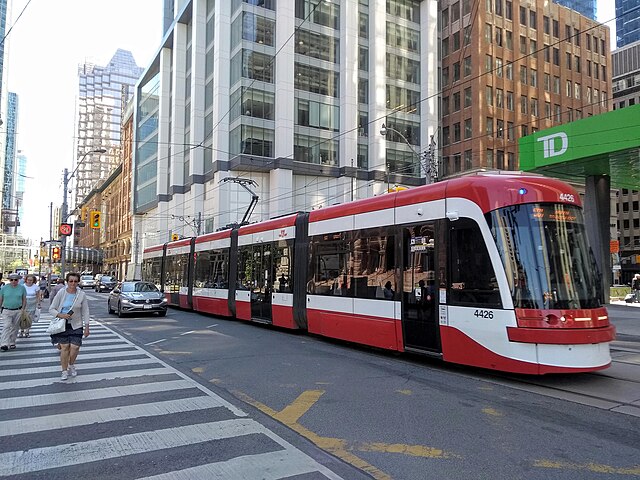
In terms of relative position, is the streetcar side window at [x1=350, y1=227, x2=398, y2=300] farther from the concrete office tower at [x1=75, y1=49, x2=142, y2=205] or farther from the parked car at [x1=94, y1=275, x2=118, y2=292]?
the concrete office tower at [x1=75, y1=49, x2=142, y2=205]

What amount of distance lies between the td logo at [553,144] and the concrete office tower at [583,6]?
2037 inches

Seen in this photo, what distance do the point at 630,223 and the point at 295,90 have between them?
6797cm

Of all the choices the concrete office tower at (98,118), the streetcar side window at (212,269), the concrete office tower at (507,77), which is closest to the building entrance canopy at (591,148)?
the streetcar side window at (212,269)

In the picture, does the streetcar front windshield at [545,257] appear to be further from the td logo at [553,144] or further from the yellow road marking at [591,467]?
the td logo at [553,144]

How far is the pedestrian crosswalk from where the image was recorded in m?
4.40

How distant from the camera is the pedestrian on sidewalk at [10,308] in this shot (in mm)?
11055

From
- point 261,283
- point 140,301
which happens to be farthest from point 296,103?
point 261,283

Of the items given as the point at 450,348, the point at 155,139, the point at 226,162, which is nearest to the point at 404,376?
the point at 450,348

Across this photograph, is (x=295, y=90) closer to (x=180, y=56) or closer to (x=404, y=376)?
(x=180, y=56)

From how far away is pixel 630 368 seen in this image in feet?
30.2

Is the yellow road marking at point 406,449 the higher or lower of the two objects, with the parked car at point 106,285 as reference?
lower

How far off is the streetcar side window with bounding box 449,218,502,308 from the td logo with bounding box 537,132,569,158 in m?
20.4

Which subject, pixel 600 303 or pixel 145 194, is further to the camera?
pixel 145 194

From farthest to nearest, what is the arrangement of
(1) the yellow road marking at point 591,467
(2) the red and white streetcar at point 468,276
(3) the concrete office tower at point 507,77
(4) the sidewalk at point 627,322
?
(3) the concrete office tower at point 507,77
(4) the sidewalk at point 627,322
(2) the red and white streetcar at point 468,276
(1) the yellow road marking at point 591,467
